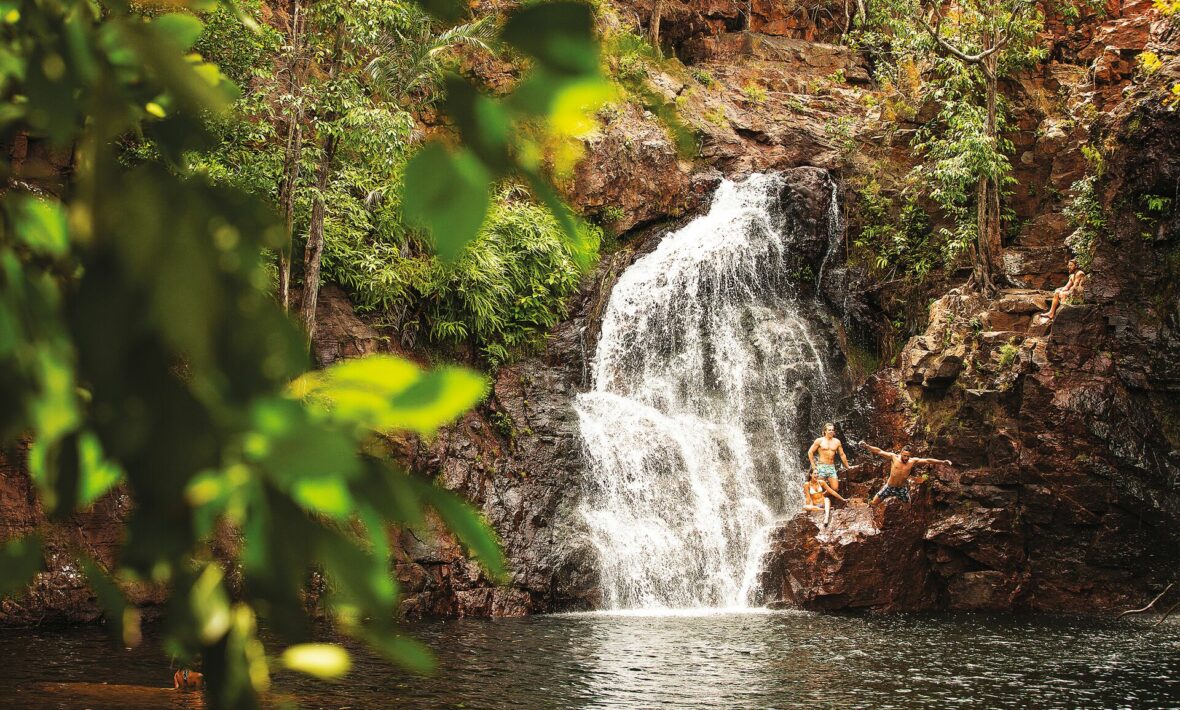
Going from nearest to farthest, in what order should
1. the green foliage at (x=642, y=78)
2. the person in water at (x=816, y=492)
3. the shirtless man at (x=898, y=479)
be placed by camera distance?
the green foliage at (x=642, y=78) → the shirtless man at (x=898, y=479) → the person in water at (x=816, y=492)

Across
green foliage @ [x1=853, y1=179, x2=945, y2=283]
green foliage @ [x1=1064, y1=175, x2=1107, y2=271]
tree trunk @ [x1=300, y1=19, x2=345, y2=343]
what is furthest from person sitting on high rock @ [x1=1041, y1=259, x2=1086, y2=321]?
tree trunk @ [x1=300, y1=19, x2=345, y2=343]

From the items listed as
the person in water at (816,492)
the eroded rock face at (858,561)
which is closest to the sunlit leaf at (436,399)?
the eroded rock face at (858,561)

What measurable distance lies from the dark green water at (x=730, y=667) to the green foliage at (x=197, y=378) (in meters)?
6.06

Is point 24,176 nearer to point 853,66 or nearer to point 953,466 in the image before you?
point 953,466

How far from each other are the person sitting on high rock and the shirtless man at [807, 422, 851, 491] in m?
3.95

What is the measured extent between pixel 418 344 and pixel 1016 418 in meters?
9.84

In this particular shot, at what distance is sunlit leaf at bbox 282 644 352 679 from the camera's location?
612 millimetres

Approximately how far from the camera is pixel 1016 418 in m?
14.2

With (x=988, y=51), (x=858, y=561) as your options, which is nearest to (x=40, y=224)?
(x=858, y=561)

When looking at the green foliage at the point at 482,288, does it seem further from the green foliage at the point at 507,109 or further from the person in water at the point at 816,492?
the green foliage at the point at 507,109

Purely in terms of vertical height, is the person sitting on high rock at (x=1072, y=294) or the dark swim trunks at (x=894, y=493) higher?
the person sitting on high rock at (x=1072, y=294)

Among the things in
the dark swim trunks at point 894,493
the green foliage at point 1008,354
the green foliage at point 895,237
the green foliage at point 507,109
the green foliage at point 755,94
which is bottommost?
the green foliage at point 507,109

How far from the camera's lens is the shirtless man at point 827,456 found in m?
14.6

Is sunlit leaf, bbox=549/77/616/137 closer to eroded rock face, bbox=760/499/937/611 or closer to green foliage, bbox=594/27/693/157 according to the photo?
green foliage, bbox=594/27/693/157
